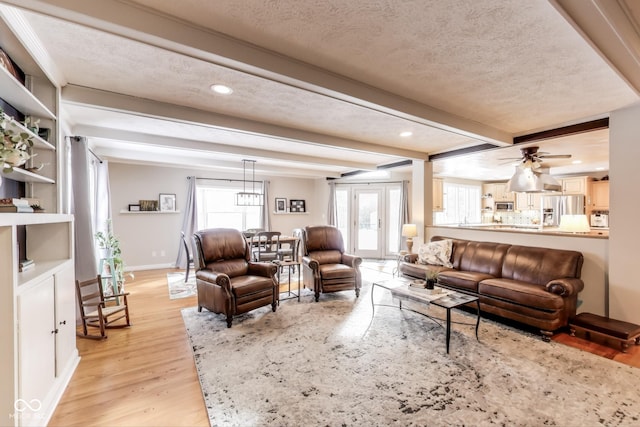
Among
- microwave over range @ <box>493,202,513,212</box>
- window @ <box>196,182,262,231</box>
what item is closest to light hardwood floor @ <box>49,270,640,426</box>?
window @ <box>196,182,262,231</box>

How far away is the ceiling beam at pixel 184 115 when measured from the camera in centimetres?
251

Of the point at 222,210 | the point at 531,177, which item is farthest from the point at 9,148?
the point at 531,177

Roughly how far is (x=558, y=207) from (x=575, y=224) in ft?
15.1

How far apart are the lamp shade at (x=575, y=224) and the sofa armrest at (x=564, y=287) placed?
2.94 feet

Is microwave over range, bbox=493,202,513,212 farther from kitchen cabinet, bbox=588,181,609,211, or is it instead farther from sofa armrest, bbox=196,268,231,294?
sofa armrest, bbox=196,268,231,294

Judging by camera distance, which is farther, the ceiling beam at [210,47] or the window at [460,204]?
the window at [460,204]

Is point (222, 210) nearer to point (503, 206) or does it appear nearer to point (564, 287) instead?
point (564, 287)

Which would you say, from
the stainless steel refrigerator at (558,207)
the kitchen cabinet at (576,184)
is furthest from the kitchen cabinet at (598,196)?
the stainless steel refrigerator at (558,207)

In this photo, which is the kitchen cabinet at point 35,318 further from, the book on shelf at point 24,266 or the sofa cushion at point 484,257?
the sofa cushion at point 484,257

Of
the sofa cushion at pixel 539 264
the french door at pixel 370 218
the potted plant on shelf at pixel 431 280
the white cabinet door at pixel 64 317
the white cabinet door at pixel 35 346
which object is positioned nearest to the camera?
the white cabinet door at pixel 35 346

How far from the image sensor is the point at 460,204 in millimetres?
9023

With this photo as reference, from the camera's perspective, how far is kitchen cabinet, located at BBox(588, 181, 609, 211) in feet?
23.1

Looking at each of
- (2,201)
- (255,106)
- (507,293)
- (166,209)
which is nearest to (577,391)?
(507,293)

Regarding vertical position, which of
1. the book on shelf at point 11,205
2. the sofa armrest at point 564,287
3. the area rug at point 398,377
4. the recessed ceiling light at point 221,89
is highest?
the recessed ceiling light at point 221,89
